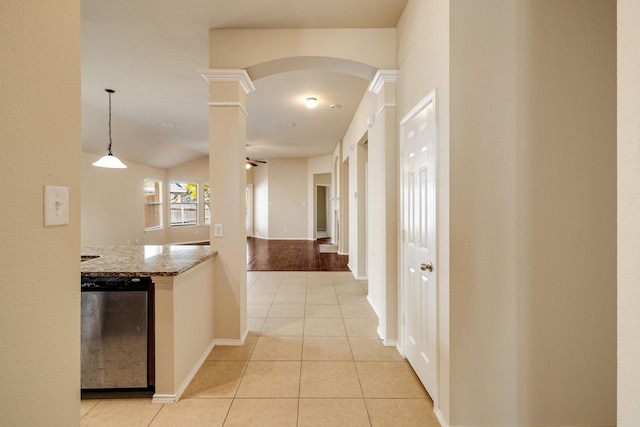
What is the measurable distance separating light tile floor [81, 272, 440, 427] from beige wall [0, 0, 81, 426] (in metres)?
1.16

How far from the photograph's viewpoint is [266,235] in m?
11.2

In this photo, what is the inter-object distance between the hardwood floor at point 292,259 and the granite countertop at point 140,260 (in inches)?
133

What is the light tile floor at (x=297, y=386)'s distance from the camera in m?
1.86

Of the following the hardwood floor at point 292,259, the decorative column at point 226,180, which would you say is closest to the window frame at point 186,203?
the hardwood floor at point 292,259

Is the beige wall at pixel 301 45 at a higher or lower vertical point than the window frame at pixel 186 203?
higher

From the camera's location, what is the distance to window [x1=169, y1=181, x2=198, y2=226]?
1013 cm

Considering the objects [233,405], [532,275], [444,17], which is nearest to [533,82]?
Result: [444,17]

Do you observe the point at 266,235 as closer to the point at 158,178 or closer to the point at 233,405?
the point at 158,178

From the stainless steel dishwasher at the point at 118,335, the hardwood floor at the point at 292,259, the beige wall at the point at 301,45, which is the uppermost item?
the beige wall at the point at 301,45

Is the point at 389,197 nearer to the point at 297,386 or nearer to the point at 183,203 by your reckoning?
the point at 297,386

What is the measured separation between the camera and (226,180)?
2729mm

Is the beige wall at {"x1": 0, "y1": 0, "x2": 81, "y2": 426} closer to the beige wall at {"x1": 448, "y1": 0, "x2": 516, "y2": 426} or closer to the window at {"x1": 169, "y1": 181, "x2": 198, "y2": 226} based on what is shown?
the beige wall at {"x1": 448, "y1": 0, "x2": 516, "y2": 426}
